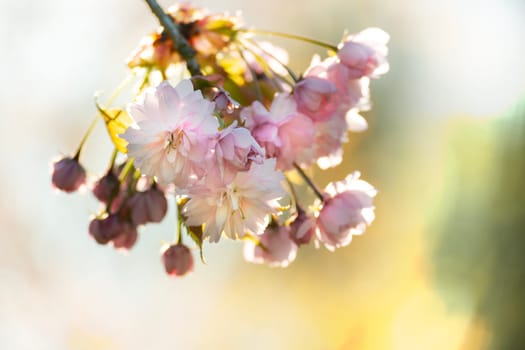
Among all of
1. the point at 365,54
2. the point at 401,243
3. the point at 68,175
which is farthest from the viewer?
the point at 401,243

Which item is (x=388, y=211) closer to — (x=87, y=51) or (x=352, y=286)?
(x=352, y=286)

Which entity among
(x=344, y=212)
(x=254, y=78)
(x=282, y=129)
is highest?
(x=254, y=78)

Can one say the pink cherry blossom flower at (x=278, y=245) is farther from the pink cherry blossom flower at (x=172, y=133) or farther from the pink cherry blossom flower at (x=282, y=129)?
the pink cherry blossom flower at (x=172, y=133)

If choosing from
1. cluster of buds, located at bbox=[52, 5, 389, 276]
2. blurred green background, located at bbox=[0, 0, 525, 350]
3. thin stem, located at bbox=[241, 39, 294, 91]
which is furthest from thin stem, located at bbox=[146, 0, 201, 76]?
blurred green background, located at bbox=[0, 0, 525, 350]

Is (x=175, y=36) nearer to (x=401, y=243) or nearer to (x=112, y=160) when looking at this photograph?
(x=112, y=160)

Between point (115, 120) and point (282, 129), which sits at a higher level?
point (115, 120)

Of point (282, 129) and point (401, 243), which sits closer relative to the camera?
point (282, 129)

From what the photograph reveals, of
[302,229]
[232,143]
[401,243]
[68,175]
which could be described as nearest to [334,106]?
[302,229]

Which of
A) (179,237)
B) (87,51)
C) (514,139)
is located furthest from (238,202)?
(514,139)
